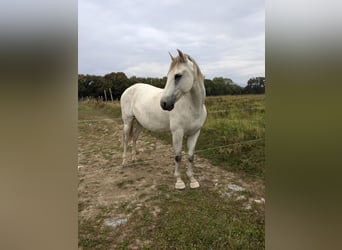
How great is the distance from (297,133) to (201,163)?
2.36 m

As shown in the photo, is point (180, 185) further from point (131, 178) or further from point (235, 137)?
point (235, 137)

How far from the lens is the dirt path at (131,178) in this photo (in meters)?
2.00

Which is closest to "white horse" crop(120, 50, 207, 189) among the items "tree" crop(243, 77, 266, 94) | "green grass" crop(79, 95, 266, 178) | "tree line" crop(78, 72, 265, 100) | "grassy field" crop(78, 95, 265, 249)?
"tree line" crop(78, 72, 265, 100)

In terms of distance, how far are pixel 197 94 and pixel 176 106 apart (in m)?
0.24

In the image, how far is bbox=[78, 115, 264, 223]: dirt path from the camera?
1999 millimetres

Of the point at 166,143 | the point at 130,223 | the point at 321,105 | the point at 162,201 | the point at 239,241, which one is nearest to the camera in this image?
the point at 321,105

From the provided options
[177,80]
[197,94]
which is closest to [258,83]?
[177,80]

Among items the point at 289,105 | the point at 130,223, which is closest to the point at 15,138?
the point at 289,105

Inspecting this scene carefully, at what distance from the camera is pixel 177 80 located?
173 centimetres

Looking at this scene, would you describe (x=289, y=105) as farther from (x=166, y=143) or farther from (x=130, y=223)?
(x=166, y=143)

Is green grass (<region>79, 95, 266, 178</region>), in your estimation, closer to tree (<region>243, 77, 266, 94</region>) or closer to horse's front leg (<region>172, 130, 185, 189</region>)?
horse's front leg (<region>172, 130, 185, 189</region>)

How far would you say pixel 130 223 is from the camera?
65.7 inches

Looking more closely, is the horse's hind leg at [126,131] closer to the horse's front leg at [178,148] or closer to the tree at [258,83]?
the horse's front leg at [178,148]

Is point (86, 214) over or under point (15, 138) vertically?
under
